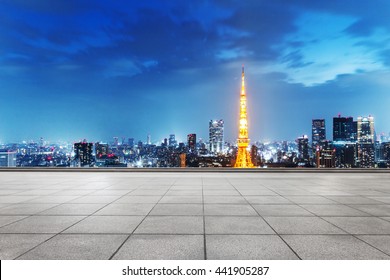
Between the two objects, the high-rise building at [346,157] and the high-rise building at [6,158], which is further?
the high-rise building at [346,157]

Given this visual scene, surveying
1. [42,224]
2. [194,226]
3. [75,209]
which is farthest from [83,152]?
[194,226]

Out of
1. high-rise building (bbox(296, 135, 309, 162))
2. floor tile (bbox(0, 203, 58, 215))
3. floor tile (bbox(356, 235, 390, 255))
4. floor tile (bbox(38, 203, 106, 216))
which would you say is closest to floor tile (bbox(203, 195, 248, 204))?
floor tile (bbox(38, 203, 106, 216))

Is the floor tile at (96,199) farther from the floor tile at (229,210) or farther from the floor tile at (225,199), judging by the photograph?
the floor tile at (229,210)

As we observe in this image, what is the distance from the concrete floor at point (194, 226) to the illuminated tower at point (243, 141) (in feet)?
239

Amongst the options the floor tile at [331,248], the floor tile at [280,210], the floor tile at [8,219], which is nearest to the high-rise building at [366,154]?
the floor tile at [280,210]

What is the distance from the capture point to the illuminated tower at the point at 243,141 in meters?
83.6

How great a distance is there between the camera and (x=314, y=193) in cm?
1098

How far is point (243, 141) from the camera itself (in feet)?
289

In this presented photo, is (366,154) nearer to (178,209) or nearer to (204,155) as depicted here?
(204,155)

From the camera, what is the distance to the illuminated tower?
83644 mm

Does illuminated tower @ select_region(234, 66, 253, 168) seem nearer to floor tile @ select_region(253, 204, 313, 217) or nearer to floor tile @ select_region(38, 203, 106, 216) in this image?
floor tile @ select_region(253, 204, 313, 217)
